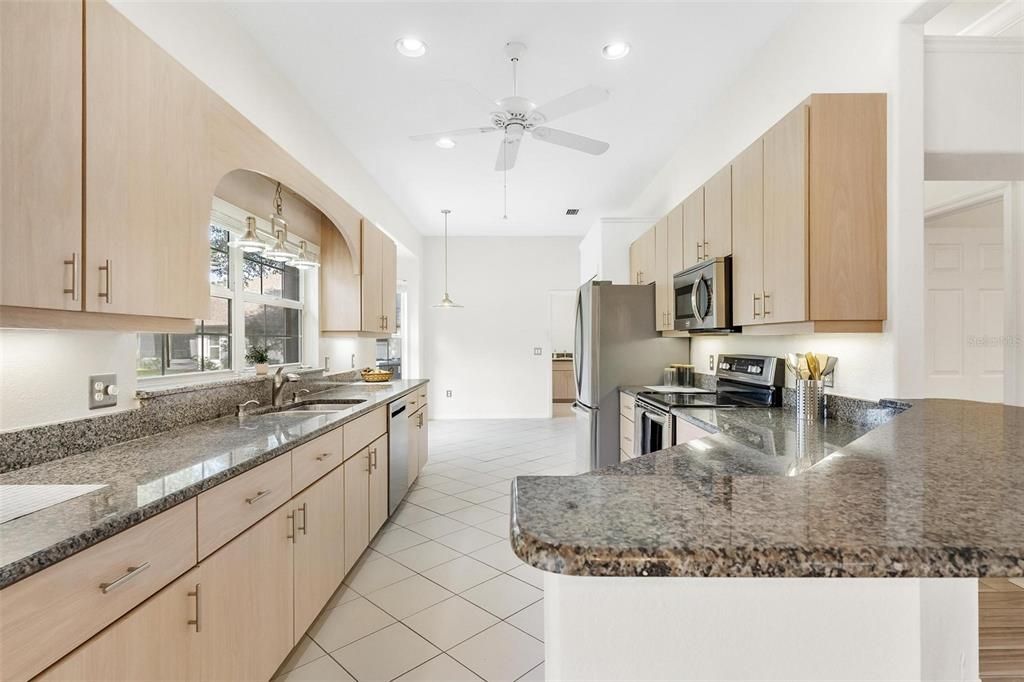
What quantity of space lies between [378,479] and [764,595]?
263 centimetres

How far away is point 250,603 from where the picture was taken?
4.88 ft

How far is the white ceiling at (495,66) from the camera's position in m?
2.39

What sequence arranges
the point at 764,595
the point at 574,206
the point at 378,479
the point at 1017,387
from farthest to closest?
the point at 574,206
the point at 378,479
the point at 1017,387
the point at 764,595

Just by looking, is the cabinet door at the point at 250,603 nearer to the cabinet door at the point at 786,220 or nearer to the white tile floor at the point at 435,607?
the white tile floor at the point at 435,607

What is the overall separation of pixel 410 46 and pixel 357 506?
8.29 ft

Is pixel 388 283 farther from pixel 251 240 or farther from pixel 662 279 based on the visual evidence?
pixel 662 279

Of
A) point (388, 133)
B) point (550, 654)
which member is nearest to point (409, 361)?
point (388, 133)

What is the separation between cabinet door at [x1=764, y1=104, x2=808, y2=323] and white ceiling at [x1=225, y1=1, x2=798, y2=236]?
2.81 ft

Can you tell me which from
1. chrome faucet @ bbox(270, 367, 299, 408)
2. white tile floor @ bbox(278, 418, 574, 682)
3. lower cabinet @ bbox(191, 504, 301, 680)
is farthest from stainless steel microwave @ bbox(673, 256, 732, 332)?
chrome faucet @ bbox(270, 367, 299, 408)

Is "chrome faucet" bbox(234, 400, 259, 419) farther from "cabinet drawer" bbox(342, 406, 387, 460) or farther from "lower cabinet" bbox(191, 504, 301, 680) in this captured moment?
"lower cabinet" bbox(191, 504, 301, 680)

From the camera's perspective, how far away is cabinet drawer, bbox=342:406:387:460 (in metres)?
2.43

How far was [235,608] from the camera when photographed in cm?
141

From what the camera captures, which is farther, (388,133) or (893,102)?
(388,133)

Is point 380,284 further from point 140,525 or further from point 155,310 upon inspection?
point 140,525
